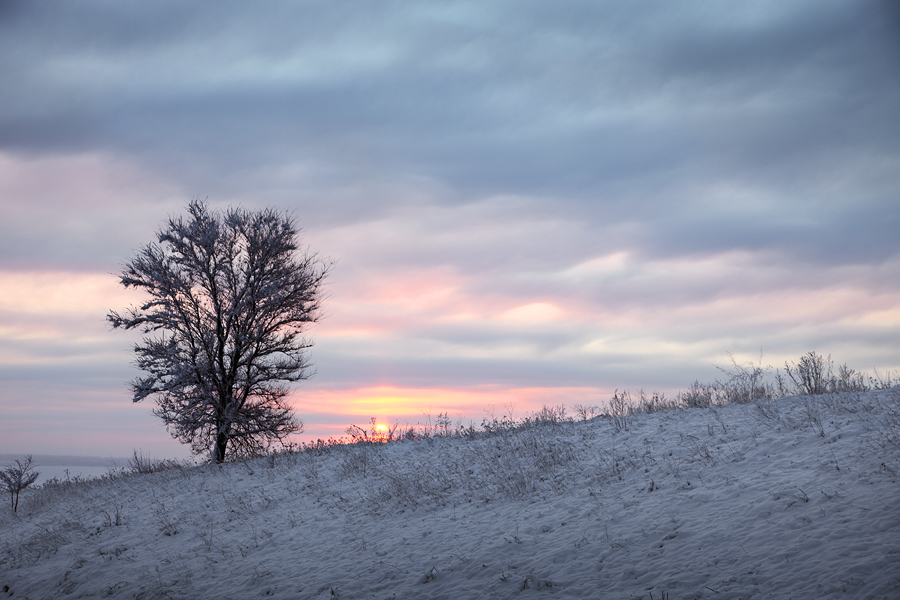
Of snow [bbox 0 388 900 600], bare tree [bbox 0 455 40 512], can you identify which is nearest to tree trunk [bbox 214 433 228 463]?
snow [bbox 0 388 900 600]

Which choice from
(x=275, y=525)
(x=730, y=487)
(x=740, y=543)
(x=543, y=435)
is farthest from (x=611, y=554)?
(x=275, y=525)

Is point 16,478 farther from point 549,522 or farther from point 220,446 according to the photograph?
point 549,522

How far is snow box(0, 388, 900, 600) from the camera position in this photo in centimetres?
702

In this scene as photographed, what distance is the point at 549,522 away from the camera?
31.5 ft

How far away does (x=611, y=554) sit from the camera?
7965 millimetres

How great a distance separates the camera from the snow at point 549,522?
277 inches

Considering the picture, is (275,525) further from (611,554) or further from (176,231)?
(176,231)

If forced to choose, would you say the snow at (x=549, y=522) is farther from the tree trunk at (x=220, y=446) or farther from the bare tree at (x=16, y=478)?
the bare tree at (x=16, y=478)

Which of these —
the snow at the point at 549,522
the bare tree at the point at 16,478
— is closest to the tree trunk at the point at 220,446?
the snow at the point at 549,522

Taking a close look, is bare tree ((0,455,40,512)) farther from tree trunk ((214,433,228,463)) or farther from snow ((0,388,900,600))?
snow ((0,388,900,600))

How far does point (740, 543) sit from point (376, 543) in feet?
21.3

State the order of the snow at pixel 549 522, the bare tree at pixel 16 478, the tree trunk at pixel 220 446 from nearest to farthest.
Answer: the snow at pixel 549 522 < the tree trunk at pixel 220 446 < the bare tree at pixel 16 478

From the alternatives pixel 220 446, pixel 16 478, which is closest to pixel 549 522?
pixel 220 446

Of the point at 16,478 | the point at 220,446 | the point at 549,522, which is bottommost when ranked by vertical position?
the point at 549,522
